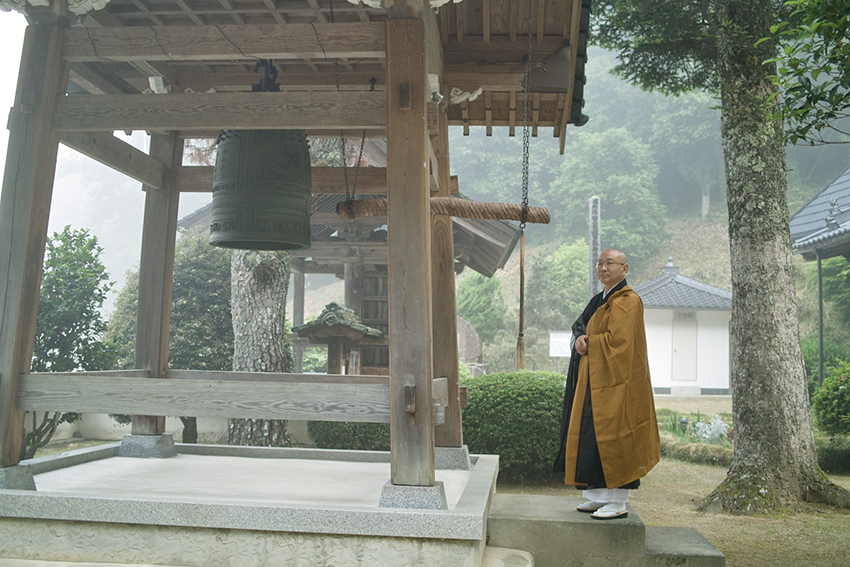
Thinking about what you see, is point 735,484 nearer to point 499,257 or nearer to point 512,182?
point 499,257

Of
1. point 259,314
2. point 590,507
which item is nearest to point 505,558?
point 590,507

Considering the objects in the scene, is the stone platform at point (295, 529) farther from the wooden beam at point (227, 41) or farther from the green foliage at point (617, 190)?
the green foliage at point (617, 190)

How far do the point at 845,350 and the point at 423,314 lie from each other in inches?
671

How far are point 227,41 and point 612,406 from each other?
2.99 m

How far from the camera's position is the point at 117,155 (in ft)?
15.3

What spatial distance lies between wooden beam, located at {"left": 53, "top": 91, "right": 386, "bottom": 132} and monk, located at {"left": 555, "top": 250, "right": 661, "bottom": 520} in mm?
1669

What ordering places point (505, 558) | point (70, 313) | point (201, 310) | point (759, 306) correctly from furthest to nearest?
1. point (201, 310)
2. point (70, 313)
3. point (759, 306)
4. point (505, 558)

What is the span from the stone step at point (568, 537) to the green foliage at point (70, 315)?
7.17 metres

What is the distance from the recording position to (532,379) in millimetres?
8602

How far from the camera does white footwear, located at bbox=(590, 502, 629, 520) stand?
4082mm

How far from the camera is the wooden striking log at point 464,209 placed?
14.1ft

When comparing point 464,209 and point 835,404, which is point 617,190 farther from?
point 464,209

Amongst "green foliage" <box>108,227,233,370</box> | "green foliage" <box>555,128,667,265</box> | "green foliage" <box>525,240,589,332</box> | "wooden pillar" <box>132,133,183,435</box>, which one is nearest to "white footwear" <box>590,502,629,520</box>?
"wooden pillar" <box>132,133,183,435</box>

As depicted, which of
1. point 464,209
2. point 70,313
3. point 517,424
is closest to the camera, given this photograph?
point 464,209
